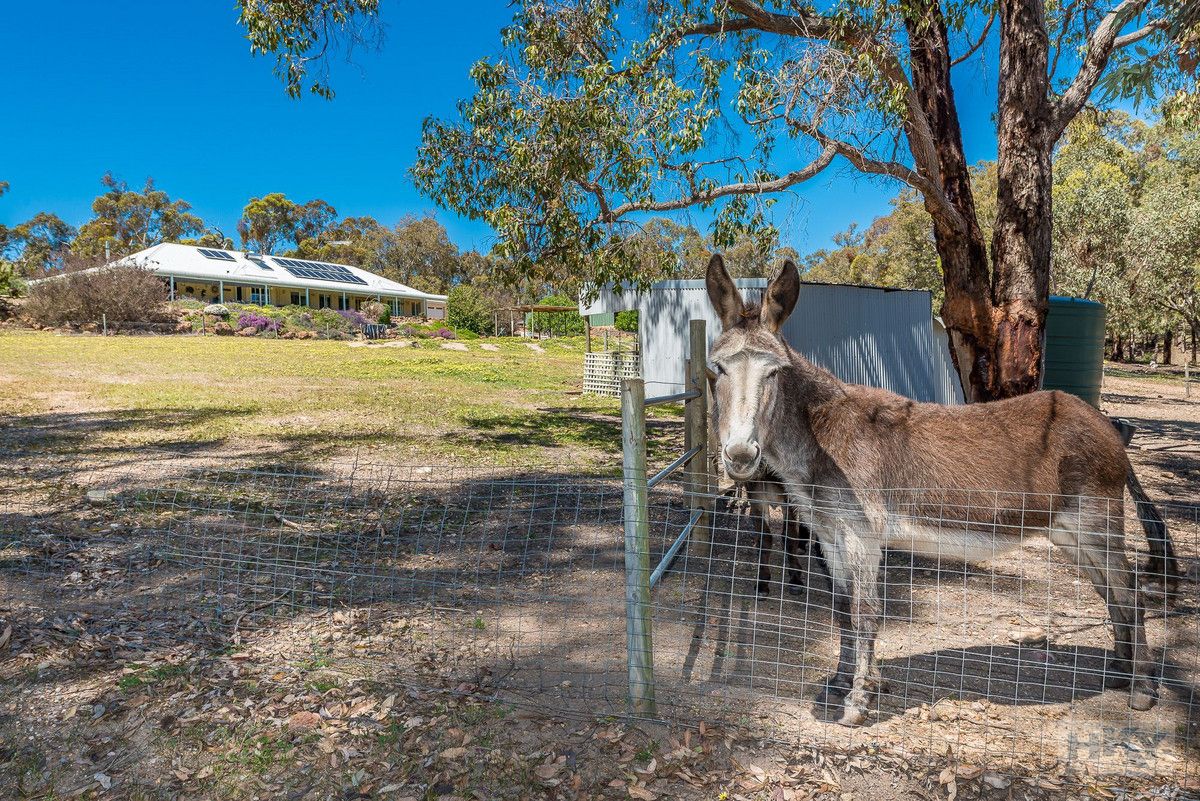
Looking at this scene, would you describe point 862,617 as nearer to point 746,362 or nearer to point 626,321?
point 746,362

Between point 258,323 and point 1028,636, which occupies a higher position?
point 258,323

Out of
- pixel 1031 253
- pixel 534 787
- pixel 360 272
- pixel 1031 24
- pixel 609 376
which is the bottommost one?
pixel 534 787

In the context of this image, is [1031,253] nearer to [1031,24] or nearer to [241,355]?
[1031,24]

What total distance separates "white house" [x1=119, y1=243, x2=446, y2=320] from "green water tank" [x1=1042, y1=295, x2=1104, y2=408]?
145 ft

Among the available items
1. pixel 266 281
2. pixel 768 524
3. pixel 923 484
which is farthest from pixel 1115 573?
pixel 266 281

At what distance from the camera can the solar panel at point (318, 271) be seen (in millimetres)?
50000

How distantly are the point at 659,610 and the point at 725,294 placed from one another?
7.73 ft

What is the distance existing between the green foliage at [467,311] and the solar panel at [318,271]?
12.4 meters

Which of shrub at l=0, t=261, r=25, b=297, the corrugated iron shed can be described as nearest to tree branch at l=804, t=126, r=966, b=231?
→ the corrugated iron shed

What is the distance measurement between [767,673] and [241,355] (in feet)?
78.9

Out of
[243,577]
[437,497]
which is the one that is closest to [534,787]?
[243,577]

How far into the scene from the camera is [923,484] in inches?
131

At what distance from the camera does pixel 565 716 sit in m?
3.30

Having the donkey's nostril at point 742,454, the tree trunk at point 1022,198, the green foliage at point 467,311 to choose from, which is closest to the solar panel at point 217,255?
the green foliage at point 467,311
